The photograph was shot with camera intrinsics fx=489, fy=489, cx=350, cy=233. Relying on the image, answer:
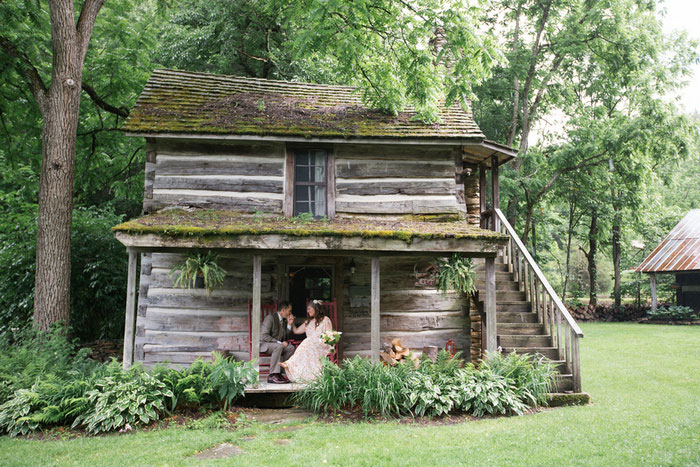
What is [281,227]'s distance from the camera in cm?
912

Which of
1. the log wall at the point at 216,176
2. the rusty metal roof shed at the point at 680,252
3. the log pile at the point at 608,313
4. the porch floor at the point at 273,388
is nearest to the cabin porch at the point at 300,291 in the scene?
the porch floor at the point at 273,388

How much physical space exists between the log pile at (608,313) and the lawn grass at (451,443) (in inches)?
703

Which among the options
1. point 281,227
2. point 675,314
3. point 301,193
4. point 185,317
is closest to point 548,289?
point 281,227

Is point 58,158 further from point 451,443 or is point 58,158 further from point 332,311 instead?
point 451,443

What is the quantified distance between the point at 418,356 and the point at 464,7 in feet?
23.2

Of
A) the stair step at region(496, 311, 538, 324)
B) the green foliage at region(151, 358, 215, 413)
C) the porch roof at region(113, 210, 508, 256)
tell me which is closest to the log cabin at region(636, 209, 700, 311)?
the stair step at region(496, 311, 538, 324)

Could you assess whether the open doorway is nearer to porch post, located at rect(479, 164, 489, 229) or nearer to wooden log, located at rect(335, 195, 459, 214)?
wooden log, located at rect(335, 195, 459, 214)

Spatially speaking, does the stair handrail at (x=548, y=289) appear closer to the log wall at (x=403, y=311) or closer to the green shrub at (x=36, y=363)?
the log wall at (x=403, y=311)

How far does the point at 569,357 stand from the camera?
30.4ft

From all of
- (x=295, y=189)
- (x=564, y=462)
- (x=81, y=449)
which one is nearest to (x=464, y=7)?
(x=295, y=189)

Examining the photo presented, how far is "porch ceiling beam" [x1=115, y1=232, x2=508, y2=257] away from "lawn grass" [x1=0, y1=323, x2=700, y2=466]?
3.01 m

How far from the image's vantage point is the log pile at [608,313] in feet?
82.0

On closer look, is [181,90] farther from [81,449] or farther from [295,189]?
[81,449]

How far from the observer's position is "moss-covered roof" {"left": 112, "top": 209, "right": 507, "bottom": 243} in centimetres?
870
